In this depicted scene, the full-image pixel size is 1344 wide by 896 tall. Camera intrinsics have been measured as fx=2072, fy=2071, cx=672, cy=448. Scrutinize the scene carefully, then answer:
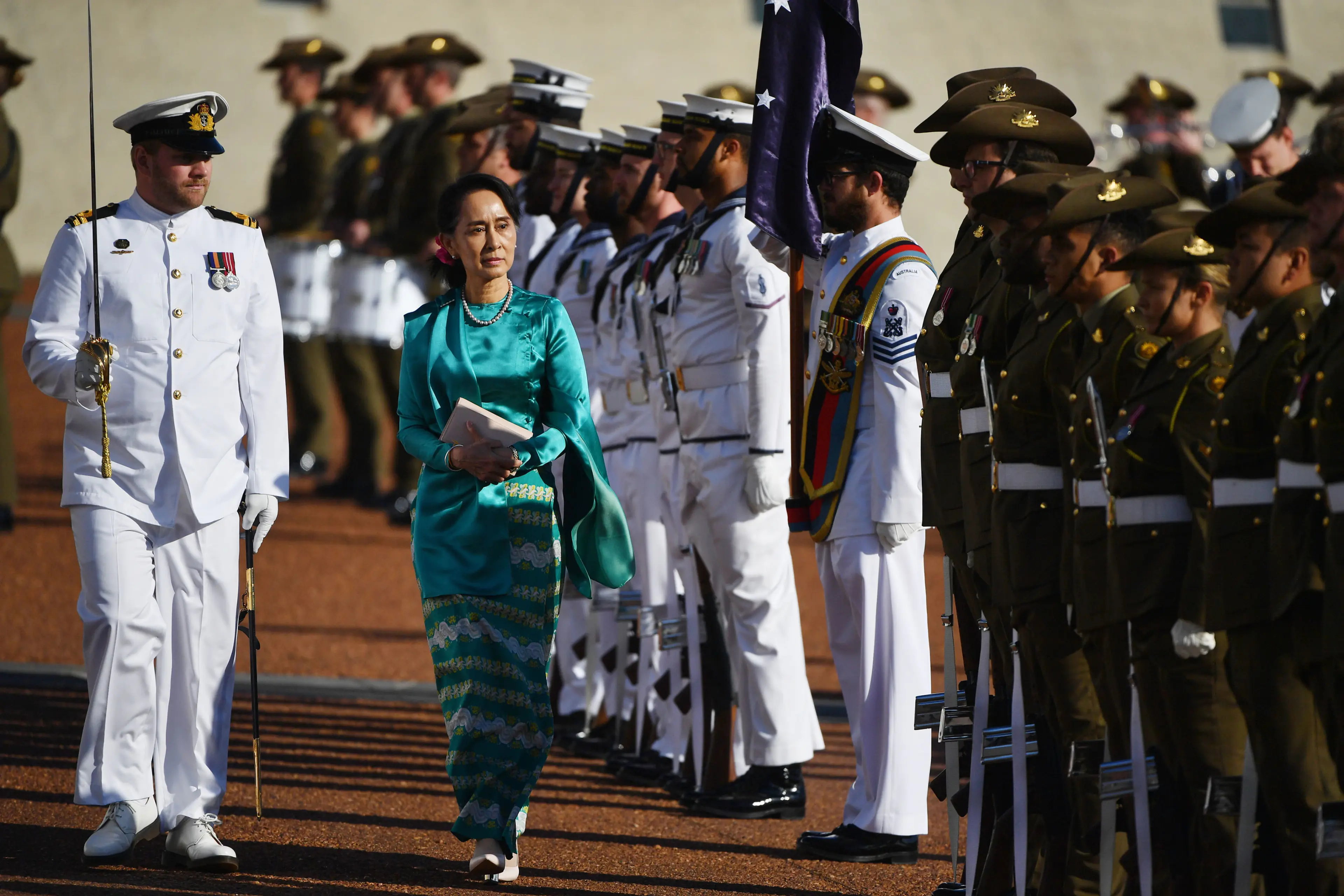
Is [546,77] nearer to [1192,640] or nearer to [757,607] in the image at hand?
[757,607]

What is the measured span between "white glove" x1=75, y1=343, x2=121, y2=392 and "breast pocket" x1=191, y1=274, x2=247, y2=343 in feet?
1.20

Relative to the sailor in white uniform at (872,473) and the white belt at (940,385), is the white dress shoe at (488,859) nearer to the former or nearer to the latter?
the sailor in white uniform at (872,473)

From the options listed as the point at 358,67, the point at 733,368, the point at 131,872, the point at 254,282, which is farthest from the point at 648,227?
the point at 358,67

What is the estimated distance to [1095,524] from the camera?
4809mm

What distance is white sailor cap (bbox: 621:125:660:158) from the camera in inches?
347

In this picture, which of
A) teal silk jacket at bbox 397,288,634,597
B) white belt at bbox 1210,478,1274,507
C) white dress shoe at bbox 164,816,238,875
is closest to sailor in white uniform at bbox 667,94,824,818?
teal silk jacket at bbox 397,288,634,597

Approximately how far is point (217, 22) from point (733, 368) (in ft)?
62.1

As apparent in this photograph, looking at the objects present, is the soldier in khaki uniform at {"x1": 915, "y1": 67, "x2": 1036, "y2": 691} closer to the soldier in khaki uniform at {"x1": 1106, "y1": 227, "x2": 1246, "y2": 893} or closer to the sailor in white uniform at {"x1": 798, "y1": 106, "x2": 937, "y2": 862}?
the sailor in white uniform at {"x1": 798, "y1": 106, "x2": 937, "y2": 862}

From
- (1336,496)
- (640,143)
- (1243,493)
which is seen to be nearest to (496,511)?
(1243,493)

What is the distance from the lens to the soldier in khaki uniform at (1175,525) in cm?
459

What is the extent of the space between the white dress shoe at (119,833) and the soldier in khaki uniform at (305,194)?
916 cm

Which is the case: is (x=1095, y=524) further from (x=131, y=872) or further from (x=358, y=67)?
(x=358, y=67)

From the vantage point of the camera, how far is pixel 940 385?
5.84m

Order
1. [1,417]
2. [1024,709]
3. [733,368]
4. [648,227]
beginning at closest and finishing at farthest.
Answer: [1024,709], [733,368], [648,227], [1,417]
